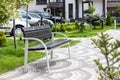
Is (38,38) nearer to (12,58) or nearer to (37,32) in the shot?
(37,32)

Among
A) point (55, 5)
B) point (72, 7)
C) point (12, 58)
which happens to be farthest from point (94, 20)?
point (55, 5)

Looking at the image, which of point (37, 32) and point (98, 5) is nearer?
point (37, 32)

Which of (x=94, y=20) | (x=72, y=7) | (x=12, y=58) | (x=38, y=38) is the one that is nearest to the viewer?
(x=38, y=38)

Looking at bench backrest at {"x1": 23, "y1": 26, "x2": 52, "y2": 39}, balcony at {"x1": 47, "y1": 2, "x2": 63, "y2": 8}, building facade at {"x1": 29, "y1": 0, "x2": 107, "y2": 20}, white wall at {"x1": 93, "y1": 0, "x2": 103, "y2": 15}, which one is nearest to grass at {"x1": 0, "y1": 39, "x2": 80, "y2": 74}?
bench backrest at {"x1": 23, "y1": 26, "x2": 52, "y2": 39}

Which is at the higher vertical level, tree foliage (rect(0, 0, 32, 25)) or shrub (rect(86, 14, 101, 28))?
tree foliage (rect(0, 0, 32, 25))

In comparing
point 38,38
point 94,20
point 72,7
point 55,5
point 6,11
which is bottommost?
point 94,20

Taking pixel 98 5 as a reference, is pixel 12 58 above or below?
below

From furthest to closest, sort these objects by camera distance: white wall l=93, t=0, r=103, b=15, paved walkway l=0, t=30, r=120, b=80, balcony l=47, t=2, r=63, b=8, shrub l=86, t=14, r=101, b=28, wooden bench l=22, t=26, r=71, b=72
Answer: white wall l=93, t=0, r=103, b=15
balcony l=47, t=2, r=63, b=8
shrub l=86, t=14, r=101, b=28
wooden bench l=22, t=26, r=71, b=72
paved walkway l=0, t=30, r=120, b=80

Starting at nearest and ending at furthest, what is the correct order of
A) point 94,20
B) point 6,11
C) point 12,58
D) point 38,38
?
point 6,11, point 38,38, point 12,58, point 94,20

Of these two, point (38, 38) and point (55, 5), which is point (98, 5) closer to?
point (55, 5)

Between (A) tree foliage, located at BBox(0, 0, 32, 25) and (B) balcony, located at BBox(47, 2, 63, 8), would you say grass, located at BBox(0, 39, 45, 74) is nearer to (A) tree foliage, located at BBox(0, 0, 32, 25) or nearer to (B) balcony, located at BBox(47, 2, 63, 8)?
(A) tree foliage, located at BBox(0, 0, 32, 25)

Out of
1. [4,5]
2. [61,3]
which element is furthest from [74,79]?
[61,3]

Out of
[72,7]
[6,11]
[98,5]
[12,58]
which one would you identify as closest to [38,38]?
[12,58]

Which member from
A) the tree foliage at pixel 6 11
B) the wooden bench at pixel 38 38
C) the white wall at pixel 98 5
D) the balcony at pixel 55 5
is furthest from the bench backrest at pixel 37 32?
the white wall at pixel 98 5
